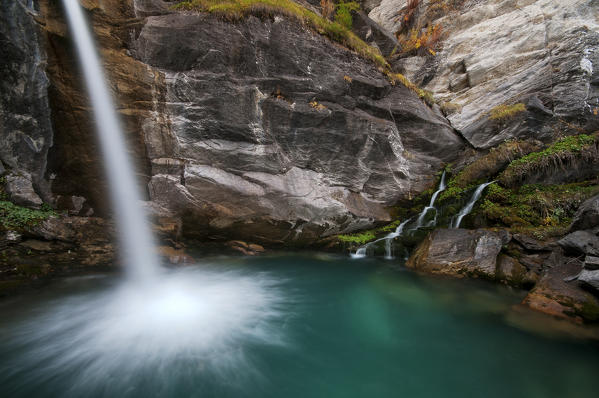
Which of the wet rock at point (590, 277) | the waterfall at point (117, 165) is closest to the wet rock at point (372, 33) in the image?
the waterfall at point (117, 165)

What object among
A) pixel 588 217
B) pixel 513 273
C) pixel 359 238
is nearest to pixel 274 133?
pixel 359 238

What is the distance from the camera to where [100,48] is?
5.86 metres

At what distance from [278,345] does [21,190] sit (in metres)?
7.14

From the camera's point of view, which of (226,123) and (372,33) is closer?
(226,123)

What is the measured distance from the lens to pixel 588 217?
495 cm

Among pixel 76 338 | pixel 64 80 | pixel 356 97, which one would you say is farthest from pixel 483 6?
pixel 76 338

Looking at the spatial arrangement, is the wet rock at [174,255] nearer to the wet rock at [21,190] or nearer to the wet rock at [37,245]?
the wet rock at [37,245]

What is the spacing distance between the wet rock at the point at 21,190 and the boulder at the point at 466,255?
33.1ft

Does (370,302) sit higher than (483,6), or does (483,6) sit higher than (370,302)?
(483,6)

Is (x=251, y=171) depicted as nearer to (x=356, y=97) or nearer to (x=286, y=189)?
(x=286, y=189)

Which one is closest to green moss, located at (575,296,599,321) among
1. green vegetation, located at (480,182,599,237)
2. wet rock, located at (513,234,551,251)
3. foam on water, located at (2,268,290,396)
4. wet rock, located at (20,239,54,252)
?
wet rock, located at (513,234,551,251)

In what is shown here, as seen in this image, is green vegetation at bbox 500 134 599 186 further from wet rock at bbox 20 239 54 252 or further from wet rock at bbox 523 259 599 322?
wet rock at bbox 20 239 54 252

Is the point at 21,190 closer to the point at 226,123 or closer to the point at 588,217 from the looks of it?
the point at 226,123

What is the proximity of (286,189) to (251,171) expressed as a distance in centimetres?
124
